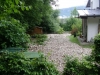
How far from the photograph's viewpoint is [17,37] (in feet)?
26.6

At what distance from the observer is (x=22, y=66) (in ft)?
13.3

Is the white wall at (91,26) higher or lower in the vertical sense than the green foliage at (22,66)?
lower

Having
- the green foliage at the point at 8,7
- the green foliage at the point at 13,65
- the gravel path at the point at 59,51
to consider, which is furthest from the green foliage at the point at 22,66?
the gravel path at the point at 59,51

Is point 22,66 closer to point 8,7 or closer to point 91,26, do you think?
point 8,7

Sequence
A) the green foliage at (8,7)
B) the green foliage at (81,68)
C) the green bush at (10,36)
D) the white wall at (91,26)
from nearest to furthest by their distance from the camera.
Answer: the green foliage at (8,7), the green foliage at (81,68), the green bush at (10,36), the white wall at (91,26)

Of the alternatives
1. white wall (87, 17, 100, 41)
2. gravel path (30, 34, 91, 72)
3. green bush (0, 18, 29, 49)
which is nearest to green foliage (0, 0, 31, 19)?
gravel path (30, 34, 91, 72)

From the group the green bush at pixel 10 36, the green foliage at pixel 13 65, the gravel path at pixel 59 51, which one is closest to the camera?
the green foliage at pixel 13 65

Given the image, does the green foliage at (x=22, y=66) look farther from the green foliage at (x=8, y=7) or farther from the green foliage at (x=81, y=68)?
the green foliage at (x=8, y=7)

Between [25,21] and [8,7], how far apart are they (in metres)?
Answer: 9.80

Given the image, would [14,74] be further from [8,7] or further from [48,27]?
[48,27]

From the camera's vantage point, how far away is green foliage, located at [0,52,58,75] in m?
3.96

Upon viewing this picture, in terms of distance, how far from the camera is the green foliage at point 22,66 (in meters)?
3.96

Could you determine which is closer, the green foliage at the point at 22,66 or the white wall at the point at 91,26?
the green foliage at the point at 22,66

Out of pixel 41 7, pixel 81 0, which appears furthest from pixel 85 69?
pixel 81 0
